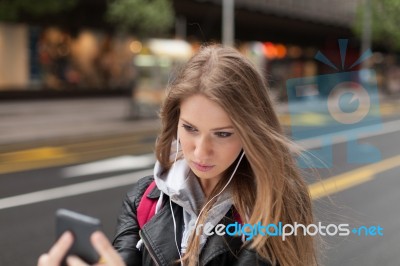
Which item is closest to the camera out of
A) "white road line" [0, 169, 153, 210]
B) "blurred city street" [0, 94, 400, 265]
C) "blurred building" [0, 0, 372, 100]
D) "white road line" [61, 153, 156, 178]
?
"blurred city street" [0, 94, 400, 265]

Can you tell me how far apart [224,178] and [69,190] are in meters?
5.95

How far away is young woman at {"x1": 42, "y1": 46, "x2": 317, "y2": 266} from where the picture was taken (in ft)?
3.94

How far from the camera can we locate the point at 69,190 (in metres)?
6.98

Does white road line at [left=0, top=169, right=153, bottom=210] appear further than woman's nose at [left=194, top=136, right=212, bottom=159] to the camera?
Yes

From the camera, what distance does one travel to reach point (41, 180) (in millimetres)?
7602

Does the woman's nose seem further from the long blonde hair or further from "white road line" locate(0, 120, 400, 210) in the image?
"white road line" locate(0, 120, 400, 210)

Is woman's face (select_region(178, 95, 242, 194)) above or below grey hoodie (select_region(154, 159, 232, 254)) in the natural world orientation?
above

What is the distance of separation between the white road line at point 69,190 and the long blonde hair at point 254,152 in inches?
211

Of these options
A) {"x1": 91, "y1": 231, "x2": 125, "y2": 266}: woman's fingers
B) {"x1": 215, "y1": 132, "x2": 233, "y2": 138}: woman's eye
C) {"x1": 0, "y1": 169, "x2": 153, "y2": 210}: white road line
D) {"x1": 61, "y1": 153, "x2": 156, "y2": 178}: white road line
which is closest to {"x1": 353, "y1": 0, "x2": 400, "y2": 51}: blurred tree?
{"x1": 215, "y1": 132, "x2": 233, "y2": 138}: woman's eye

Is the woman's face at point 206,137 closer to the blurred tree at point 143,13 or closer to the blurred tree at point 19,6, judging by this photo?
the blurred tree at point 19,6

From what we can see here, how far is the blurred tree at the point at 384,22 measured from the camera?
1693 millimetres

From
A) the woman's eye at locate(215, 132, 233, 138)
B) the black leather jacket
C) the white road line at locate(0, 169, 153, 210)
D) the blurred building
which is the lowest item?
the white road line at locate(0, 169, 153, 210)

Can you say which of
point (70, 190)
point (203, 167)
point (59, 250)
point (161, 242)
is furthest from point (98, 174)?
point (59, 250)

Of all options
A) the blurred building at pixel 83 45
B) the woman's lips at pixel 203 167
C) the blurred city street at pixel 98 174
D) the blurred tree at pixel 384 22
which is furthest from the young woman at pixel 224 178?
the blurred building at pixel 83 45
